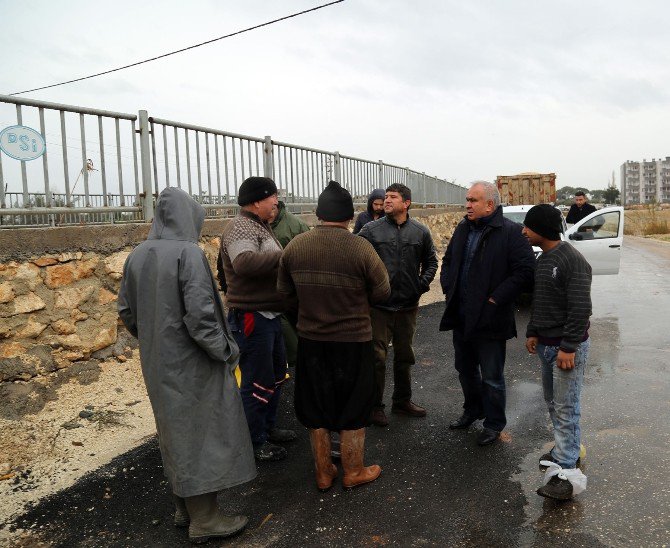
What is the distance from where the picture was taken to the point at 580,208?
11.9 meters

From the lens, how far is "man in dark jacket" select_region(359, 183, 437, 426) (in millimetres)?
4645

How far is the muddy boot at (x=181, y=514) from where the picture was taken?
317 cm

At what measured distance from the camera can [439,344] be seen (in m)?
7.35

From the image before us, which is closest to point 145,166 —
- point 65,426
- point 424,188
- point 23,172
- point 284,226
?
point 23,172

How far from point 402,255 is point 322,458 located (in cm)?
186

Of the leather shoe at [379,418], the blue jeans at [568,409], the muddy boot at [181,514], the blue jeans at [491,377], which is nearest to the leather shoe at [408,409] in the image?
the leather shoe at [379,418]

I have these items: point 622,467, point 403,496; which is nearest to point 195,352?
point 403,496

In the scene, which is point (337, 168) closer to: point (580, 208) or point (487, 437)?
point (580, 208)

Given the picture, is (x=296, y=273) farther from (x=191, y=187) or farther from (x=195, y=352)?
(x=191, y=187)

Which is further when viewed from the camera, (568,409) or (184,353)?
(568,409)

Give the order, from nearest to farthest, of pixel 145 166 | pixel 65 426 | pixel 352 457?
pixel 352 457, pixel 65 426, pixel 145 166

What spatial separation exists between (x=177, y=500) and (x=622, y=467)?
2897 mm

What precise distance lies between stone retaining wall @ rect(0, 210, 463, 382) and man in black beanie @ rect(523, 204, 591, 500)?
13.1 ft

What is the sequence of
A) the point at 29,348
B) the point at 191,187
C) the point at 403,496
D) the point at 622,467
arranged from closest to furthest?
the point at 403,496 → the point at 622,467 → the point at 29,348 → the point at 191,187
